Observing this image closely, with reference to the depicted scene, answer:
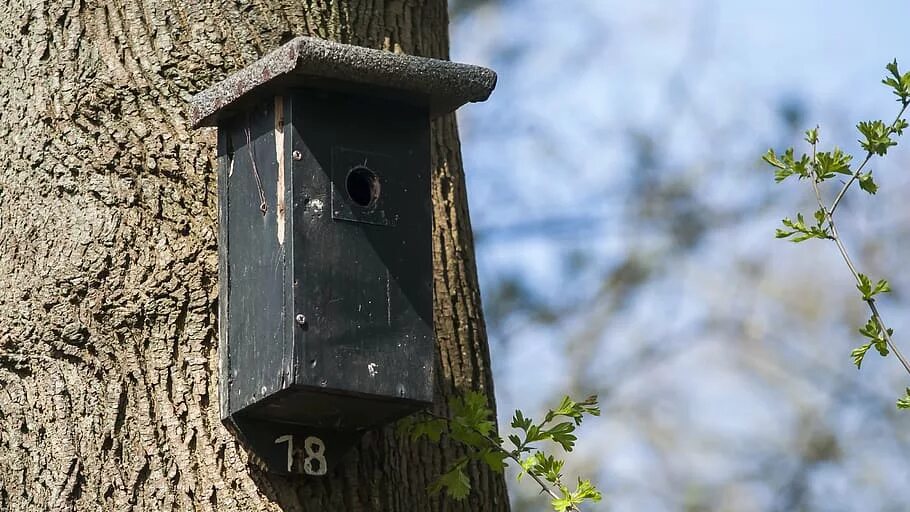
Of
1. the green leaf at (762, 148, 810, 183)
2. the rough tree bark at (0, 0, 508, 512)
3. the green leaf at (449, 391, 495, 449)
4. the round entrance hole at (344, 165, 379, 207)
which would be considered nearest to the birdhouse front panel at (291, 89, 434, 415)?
the round entrance hole at (344, 165, 379, 207)

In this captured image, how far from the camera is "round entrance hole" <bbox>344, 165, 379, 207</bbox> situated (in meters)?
2.54

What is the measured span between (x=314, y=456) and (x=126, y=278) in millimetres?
→ 459

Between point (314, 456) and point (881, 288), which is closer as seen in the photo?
point (881, 288)

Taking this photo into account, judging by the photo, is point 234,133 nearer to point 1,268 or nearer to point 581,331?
point 1,268

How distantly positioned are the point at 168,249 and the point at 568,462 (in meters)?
9.46

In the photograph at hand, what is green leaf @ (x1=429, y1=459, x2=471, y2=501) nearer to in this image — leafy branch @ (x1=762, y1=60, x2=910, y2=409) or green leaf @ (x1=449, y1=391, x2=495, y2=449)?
green leaf @ (x1=449, y1=391, x2=495, y2=449)

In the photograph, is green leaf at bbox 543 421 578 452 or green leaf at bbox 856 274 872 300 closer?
green leaf at bbox 856 274 872 300

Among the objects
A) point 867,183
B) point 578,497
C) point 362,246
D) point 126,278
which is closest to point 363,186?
point 362,246

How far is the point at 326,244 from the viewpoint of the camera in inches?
96.7

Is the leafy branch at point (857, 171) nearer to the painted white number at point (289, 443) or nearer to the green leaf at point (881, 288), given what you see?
the green leaf at point (881, 288)

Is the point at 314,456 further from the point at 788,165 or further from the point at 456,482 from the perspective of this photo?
the point at 788,165

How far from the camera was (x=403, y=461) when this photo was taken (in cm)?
273

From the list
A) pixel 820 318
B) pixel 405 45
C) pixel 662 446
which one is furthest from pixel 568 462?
pixel 405 45

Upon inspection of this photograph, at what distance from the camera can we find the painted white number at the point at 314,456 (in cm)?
256
